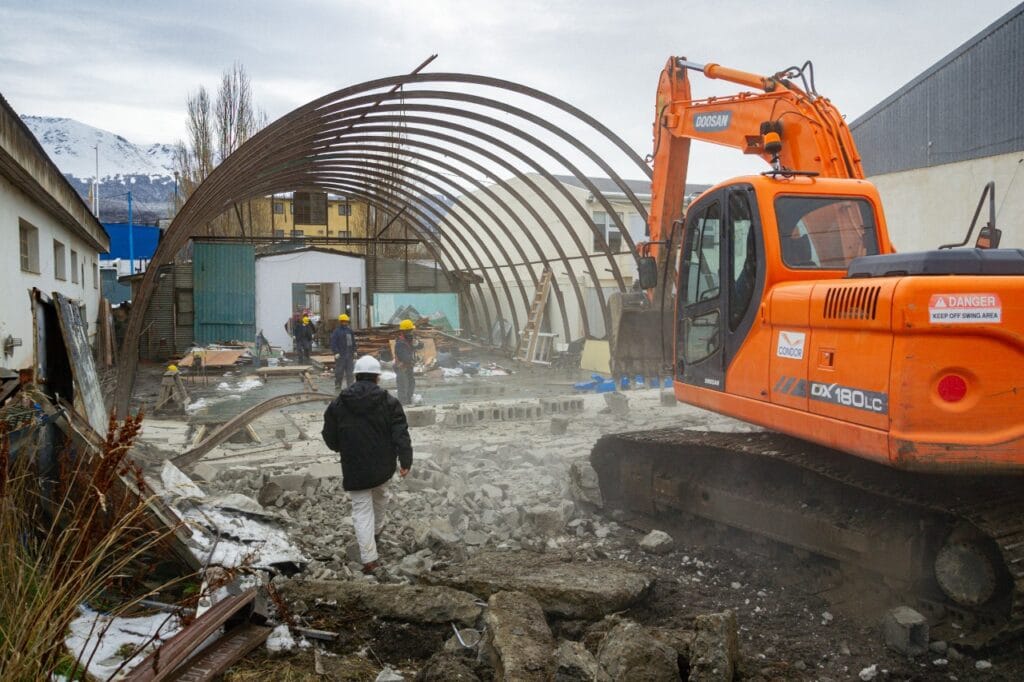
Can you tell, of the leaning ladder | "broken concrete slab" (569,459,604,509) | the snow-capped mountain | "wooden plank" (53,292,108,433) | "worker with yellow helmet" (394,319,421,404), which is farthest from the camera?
the snow-capped mountain

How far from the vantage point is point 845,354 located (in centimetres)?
484

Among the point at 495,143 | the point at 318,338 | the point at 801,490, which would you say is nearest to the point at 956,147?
the point at 495,143

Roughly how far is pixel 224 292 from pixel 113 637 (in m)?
24.5

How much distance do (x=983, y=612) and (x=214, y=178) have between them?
1515cm

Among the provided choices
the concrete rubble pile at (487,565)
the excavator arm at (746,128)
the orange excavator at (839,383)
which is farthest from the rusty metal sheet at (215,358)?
the orange excavator at (839,383)

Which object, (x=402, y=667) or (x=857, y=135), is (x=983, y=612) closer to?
(x=402, y=667)

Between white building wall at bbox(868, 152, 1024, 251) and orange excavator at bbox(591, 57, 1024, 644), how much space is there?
10.2 meters

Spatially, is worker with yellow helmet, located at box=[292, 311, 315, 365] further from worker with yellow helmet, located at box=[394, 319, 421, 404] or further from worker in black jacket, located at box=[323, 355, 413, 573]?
worker in black jacket, located at box=[323, 355, 413, 573]

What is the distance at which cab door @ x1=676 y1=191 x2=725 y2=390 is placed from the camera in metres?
6.48

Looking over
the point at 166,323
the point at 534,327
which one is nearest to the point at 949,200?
the point at 534,327

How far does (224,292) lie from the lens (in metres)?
27.8

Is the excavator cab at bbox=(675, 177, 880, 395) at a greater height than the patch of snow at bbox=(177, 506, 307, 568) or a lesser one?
greater

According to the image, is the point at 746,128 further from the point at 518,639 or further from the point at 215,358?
the point at 215,358

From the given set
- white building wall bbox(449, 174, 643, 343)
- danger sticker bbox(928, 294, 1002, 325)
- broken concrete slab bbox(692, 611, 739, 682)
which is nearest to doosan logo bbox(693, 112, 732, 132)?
danger sticker bbox(928, 294, 1002, 325)
